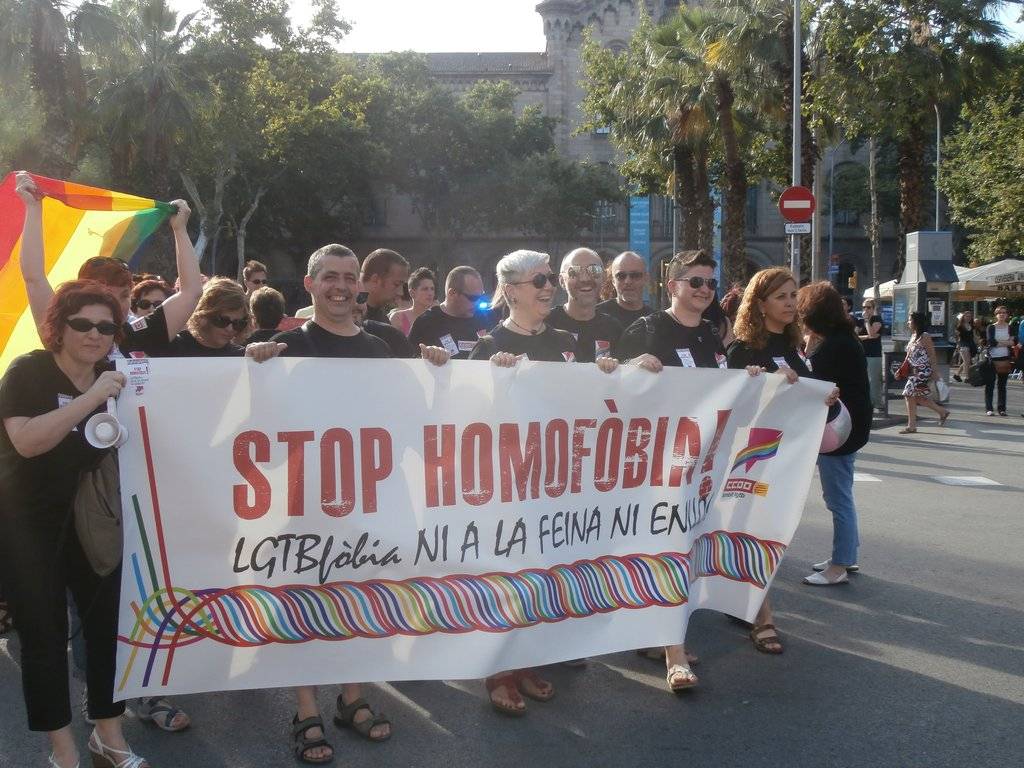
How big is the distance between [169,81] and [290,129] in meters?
4.94

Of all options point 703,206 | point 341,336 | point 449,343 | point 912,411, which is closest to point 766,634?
point 341,336

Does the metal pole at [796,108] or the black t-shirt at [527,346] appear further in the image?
the metal pole at [796,108]

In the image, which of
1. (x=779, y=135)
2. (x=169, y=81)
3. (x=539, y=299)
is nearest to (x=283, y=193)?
(x=169, y=81)

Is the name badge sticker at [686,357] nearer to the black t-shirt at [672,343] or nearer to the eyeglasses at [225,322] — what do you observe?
the black t-shirt at [672,343]

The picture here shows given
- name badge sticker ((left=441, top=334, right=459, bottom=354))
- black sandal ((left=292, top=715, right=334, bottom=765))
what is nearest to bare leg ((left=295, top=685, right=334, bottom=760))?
black sandal ((left=292, top=715, right=334, bottom=765))

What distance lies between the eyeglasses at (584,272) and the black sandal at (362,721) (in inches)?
99.1

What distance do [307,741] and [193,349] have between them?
1.78m

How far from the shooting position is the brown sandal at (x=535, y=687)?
470cm

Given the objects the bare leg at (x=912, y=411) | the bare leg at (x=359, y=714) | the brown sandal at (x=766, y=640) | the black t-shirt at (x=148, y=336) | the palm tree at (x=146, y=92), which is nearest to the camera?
the bare leg at (x=359, y=714)

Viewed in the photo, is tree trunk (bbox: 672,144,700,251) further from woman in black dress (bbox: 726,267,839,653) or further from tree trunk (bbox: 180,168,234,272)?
Result: woman in black dress (bbox: 726,267,839,653)

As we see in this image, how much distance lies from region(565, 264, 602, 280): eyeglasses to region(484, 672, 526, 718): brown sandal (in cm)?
219

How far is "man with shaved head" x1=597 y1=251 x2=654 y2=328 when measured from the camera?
6.68 m

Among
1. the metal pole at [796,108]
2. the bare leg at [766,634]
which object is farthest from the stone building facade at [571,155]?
the bare leg at [766,634]

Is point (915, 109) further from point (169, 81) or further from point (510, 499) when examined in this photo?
point (510, 499)
